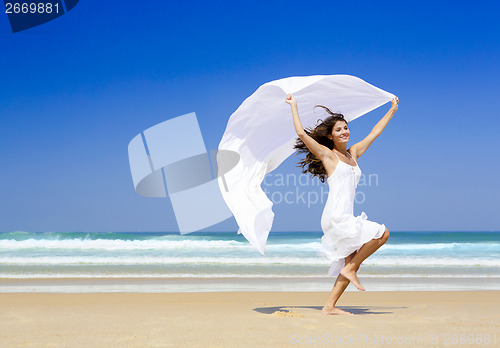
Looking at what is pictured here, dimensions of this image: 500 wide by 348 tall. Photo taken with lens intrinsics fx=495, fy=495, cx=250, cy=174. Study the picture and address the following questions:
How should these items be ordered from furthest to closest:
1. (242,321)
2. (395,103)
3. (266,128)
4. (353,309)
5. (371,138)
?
(353,309) → (266,128) → (395,103) → (371,138) → (242,321)

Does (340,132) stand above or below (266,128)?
below

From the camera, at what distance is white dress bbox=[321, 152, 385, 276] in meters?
5.20

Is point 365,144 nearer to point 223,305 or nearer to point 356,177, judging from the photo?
point 356,177

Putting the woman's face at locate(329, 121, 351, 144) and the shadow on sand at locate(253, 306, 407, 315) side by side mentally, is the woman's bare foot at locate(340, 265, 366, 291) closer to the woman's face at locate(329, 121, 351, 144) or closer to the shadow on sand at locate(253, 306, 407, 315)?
the shadow on sand at locate(253, 306, 407, 315)

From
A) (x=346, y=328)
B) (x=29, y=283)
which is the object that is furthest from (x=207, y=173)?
(x=29, y=283)

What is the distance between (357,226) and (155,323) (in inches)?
91.4

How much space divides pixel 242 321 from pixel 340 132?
228 centimetres

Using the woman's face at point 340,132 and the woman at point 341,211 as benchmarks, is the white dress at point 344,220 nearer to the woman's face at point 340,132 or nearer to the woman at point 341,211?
the woman at point 341,211

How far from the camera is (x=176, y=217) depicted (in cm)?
714

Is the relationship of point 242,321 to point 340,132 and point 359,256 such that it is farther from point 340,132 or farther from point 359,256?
point 340,132

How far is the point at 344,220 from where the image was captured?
522 centimetres

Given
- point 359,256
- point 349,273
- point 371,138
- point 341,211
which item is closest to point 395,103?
point 371,138

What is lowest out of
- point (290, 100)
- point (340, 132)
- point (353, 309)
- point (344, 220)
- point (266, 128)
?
point (353, 309)

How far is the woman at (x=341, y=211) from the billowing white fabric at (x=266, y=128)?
437 mm
